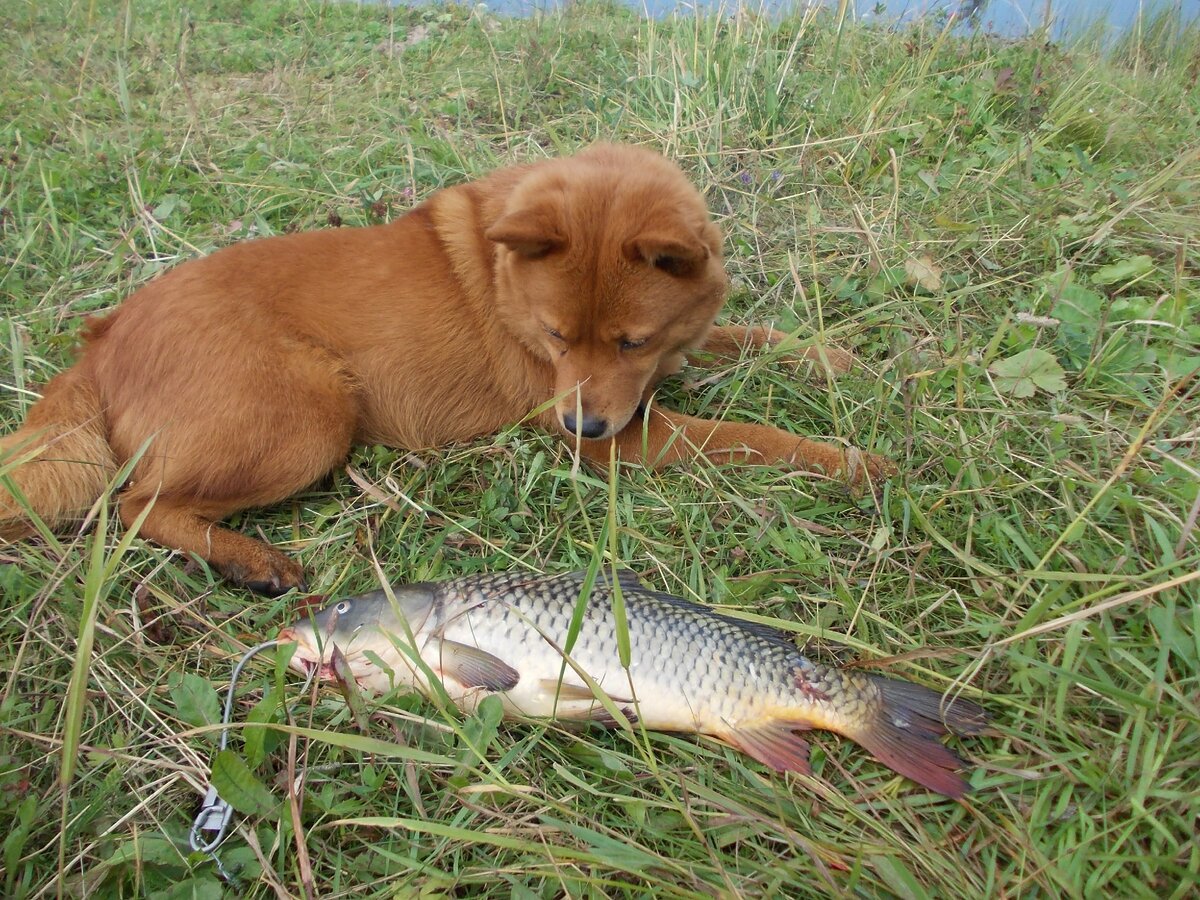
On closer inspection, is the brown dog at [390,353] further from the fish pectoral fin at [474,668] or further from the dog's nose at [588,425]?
the fish pectoral fin at [474,668]

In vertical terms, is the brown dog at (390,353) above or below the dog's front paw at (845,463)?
above

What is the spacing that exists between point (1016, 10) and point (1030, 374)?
163 inches

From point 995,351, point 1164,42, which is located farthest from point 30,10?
point 1164,42

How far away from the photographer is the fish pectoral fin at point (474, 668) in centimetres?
200

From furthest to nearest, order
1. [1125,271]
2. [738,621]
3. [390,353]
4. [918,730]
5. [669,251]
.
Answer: [1125,271]
[390,353]
[669,251]
[738,621]
[918,730]

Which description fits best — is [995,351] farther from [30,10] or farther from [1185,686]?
[30,10]

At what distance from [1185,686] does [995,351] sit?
151 cm

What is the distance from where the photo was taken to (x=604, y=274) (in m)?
2.49

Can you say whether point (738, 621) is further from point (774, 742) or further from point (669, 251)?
point (669, 251)

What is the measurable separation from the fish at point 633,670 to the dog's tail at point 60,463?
980 millimetres

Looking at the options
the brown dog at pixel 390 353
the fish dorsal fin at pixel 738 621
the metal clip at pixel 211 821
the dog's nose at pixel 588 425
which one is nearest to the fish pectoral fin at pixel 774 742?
the fish dorsal fin at pixel 738 621

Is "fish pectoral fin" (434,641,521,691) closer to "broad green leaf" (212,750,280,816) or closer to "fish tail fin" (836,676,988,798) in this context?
"broad green leaf" (212,750,280,816)

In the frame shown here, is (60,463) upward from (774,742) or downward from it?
upward

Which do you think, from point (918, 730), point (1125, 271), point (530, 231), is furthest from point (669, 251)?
point (1125, 271)
